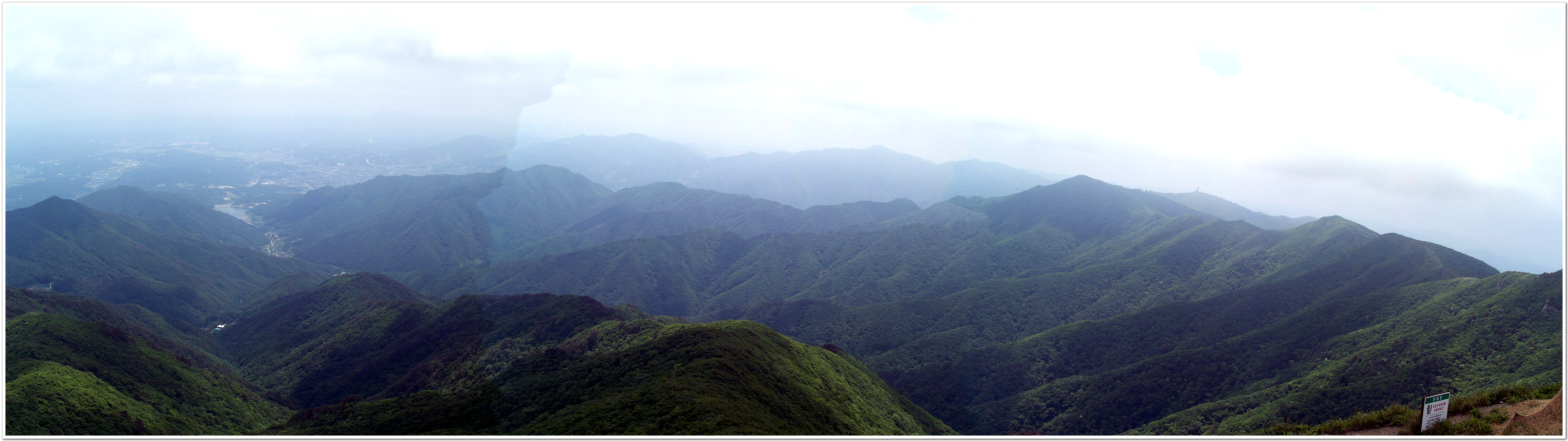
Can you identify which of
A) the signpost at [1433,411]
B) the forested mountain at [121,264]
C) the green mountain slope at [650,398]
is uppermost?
Answer: the signpost at [1433,411]

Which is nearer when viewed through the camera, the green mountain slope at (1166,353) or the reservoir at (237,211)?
the green mountain slope at (1166,353)

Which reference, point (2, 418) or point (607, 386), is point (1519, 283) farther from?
point (2, 418)

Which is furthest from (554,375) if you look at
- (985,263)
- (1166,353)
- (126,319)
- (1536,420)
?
(985,263)

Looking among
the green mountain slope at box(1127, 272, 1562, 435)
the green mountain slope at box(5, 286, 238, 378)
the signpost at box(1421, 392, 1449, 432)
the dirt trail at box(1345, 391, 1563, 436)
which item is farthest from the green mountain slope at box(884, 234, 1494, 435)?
the green mountain slope at box(5, 286, 238, 378)

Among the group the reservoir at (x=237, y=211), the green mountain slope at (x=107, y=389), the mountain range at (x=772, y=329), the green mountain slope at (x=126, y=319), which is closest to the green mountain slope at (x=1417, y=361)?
the mountain range at (x=772, y=329)

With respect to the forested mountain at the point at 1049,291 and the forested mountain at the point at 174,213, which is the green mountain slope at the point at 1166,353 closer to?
the forested mountain at the point at 1049,291

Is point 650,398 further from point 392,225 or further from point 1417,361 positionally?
point 392,225

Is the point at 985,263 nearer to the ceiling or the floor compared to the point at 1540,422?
nearer to the floor
